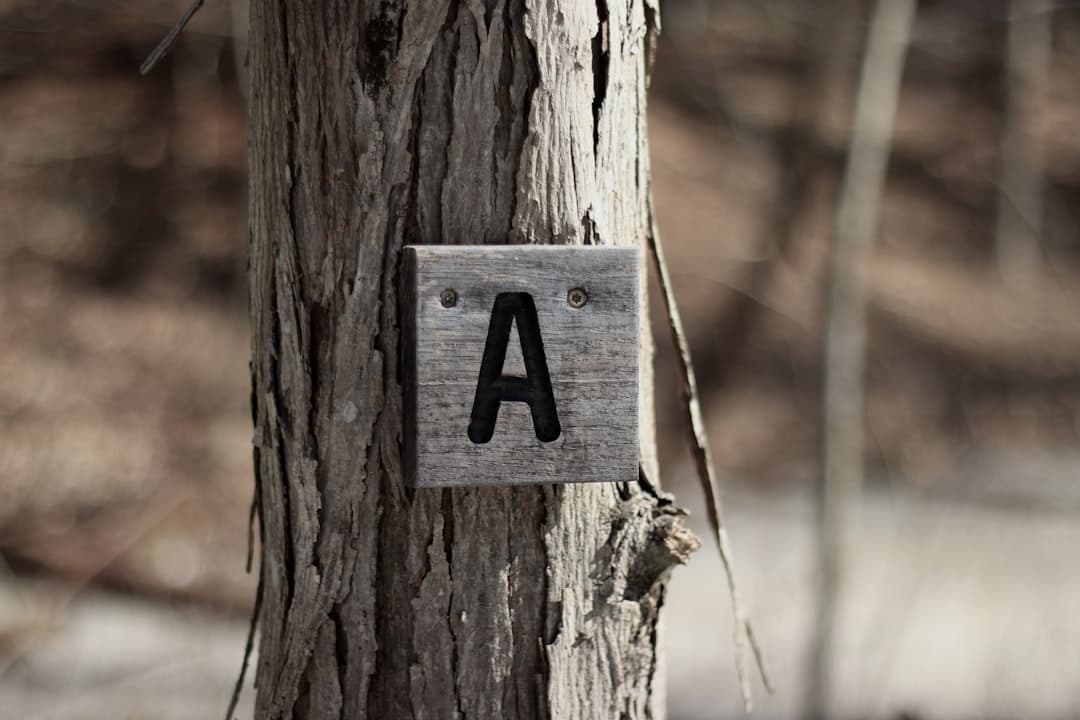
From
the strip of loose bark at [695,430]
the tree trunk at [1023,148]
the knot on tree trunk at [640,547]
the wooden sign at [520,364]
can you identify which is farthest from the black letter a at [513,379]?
the tree trunk at [1023,148]

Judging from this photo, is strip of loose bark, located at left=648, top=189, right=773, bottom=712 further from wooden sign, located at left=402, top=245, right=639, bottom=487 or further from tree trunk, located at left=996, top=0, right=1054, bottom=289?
tree trunk, located at left=996, top=0, right=1054, bottom=289

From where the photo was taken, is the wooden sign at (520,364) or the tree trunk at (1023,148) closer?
the wooden sign at (520,364)

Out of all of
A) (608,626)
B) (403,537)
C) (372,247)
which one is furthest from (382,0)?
(608,626)

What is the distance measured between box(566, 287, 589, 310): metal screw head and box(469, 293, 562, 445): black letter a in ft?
0.15

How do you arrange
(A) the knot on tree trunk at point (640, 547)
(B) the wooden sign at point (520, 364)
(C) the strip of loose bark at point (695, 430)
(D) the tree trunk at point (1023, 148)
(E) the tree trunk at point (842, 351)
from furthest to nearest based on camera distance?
(D) the tree trunk at point (1023, 148)
(E) the tree trunk at point (842, 351)
(C) the strip of loose bark at point (695, 430)
(A) the knot on tree trunk at point (640, 547)
(B) the wooden sign at point (520, 364)

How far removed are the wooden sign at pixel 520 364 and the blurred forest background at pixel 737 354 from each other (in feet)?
12.1

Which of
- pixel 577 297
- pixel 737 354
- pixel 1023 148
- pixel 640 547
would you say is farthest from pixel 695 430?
pixel 1023 148

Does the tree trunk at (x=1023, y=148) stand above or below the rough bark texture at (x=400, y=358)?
above

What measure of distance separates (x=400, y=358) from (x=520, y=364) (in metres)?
0.15

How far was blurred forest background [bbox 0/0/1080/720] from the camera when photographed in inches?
224

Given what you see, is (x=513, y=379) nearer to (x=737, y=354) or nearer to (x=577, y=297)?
(x=577, y=297)

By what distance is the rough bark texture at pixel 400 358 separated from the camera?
1.36 meters

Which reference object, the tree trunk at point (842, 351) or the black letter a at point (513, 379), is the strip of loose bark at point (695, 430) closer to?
the black letter a at point (513, 379)

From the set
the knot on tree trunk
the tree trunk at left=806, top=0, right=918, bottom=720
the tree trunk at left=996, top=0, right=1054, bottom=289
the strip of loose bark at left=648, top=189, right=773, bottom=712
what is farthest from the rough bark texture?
the tree trunk at left=996, top=0, right=1054, bottom=289
